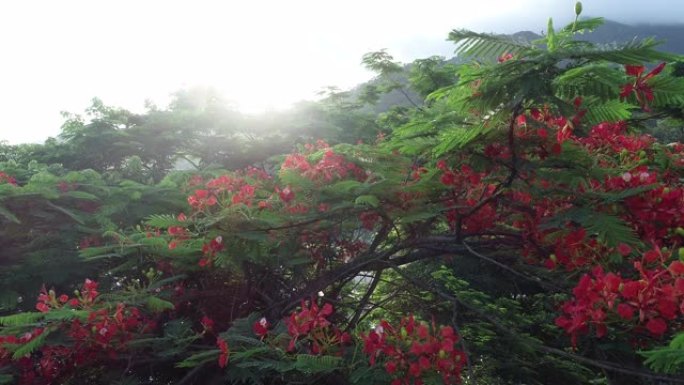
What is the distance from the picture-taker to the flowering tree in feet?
7.21

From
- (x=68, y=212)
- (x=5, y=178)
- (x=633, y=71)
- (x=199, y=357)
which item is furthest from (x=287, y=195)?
(x=5, y=178)

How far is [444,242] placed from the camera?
395cm

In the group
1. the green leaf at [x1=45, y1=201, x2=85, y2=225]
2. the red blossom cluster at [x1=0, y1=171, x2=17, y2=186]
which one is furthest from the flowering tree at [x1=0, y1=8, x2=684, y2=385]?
the red blossom cluster at [x1=0, y1=171, x2=17, y2=186]

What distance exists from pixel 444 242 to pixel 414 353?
4.17 ft

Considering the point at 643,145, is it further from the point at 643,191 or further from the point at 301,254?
the point at 301,254

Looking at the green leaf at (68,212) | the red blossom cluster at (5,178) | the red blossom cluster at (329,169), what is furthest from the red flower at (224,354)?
the red blossom cluster at (5,178)

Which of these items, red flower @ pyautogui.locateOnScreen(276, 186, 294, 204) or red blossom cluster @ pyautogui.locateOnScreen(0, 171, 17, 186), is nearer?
red flower @ pyautogui.locateOnScreen(276, 186, 294, 204)

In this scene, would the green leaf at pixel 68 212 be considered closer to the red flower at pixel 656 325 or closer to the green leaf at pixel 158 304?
the green leaf at pixel 158 304

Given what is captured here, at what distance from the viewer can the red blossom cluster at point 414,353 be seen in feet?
9.28

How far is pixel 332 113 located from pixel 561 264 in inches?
338

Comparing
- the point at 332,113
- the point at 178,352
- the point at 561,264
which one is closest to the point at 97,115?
the point at 332,113

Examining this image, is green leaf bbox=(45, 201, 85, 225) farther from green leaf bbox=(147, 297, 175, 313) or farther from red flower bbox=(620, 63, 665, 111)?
red flower bbox=(620, 63, 665, 111)

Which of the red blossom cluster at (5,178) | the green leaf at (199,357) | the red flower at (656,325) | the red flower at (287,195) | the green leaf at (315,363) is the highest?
the red blossom cluster at (5,178)

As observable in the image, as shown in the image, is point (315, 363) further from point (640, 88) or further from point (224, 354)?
point (640, 88)
